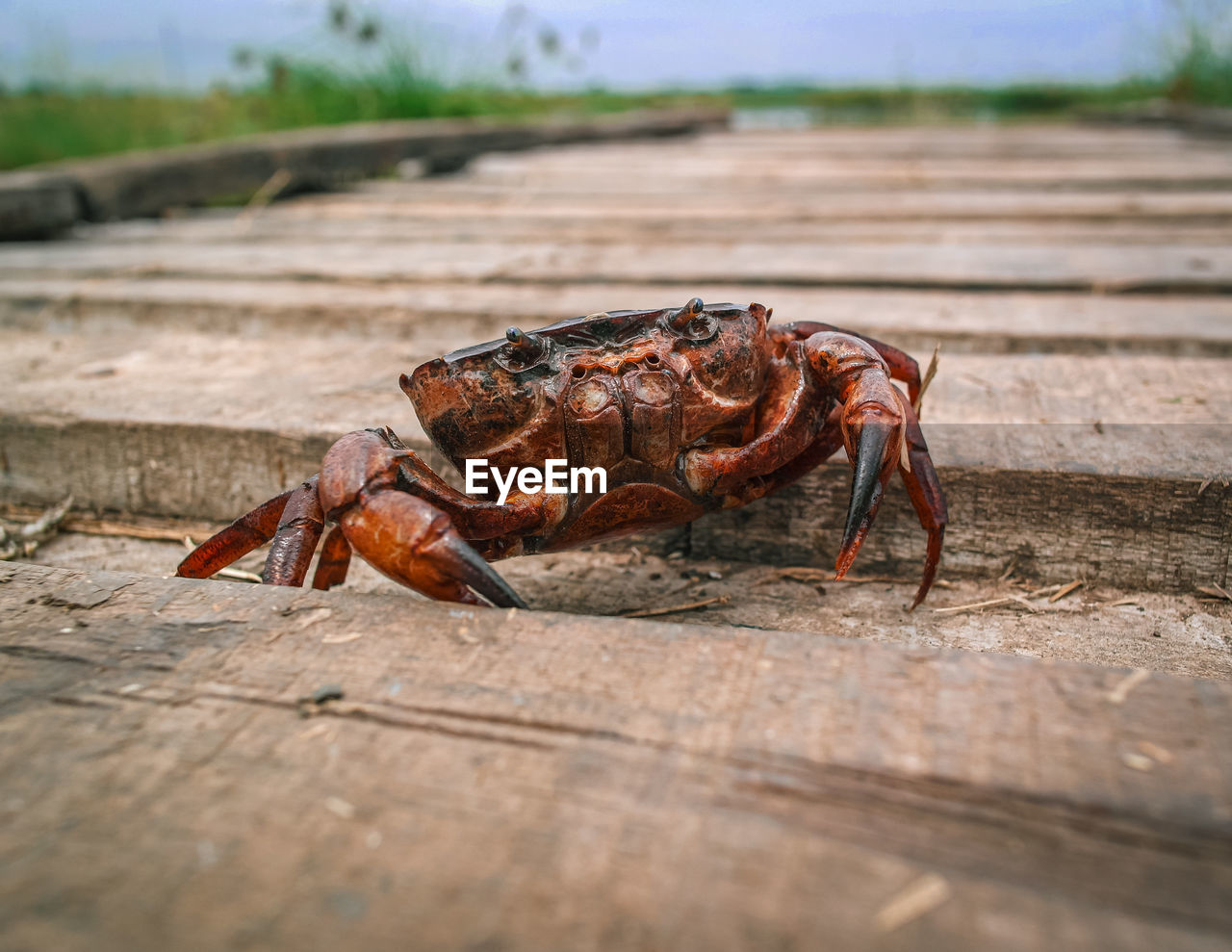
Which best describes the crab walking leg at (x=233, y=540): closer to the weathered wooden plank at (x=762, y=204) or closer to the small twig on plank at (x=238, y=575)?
the small twig on plank at (x=238, y=575)

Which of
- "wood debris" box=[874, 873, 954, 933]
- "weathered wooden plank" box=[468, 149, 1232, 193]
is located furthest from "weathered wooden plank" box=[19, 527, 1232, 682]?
"weathered wooden plank" box=[468, 149, 1232, 193]

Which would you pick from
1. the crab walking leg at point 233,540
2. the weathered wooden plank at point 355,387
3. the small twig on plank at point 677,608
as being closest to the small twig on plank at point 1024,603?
the weathered wooden plank at point 355,387

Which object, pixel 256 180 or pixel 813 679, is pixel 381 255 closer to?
pixel 256 180

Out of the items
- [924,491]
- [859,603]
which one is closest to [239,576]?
[859,603]

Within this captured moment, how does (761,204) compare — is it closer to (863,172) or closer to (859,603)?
(863,172)

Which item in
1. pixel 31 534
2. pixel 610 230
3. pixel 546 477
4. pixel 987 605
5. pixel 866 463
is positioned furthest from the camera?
pixel 610 230

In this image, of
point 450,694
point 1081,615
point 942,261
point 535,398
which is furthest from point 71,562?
point 942,261
